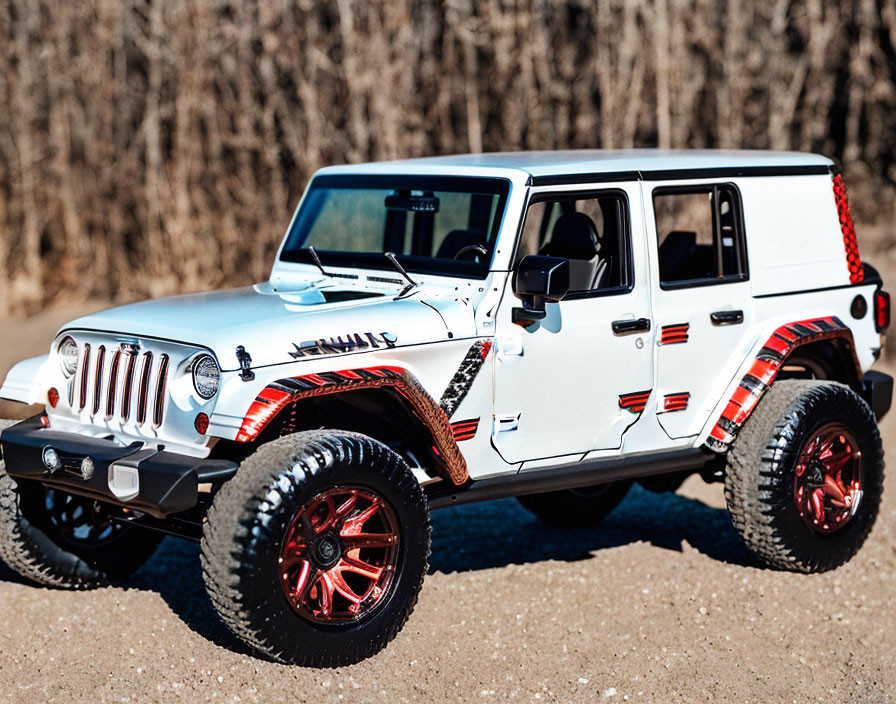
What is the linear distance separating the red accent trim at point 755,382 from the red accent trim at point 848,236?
59 cm

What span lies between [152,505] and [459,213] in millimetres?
2206

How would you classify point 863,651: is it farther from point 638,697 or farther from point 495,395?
point 495,395

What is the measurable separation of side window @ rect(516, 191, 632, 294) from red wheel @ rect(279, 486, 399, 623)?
1.46 m

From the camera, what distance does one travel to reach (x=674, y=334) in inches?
233

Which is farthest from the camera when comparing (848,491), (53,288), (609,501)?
(53,288)

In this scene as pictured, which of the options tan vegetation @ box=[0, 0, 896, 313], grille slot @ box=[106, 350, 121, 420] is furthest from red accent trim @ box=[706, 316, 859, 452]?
tan vegetation @ box=[0, 0, 896, 313]

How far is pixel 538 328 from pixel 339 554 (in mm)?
1313

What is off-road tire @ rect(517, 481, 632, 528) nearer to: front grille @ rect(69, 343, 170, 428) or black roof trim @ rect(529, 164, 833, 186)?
black roof trim @ rect(529, 164, 833, 186)

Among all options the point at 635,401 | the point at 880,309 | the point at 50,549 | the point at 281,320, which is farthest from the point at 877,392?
the point at 50,549

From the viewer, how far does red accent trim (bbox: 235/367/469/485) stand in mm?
4691

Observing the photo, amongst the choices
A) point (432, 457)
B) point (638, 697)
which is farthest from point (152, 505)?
point (638, 697)

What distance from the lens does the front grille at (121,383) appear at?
16.3ft

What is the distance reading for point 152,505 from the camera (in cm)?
469

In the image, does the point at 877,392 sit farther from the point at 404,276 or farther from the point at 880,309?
A: the point at 404,276
